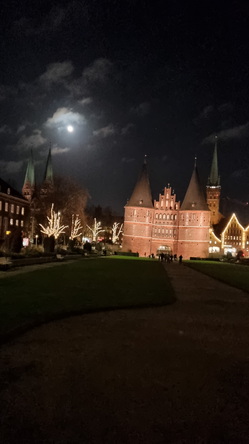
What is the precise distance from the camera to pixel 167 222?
8925 centimetres

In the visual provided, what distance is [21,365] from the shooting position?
21.0ft

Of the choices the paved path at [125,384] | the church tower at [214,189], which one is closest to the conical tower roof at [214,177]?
the church tower at [214,189]

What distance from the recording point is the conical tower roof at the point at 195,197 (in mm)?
86812

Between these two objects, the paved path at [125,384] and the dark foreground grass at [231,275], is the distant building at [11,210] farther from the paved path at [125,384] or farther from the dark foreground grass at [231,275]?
the paved path at [125,384]

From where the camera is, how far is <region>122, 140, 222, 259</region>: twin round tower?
85.9 meters

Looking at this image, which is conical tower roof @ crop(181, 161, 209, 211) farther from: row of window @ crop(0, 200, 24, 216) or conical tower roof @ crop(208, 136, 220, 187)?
conical tower roof @ crop(208, 136, 220, 187)

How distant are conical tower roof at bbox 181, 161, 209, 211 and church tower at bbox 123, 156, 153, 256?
27.3ft

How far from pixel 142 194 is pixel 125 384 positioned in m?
83.3

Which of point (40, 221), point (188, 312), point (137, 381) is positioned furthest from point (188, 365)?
point (40, 221)

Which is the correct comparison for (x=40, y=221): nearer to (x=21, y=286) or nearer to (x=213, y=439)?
(x=21, y=286)

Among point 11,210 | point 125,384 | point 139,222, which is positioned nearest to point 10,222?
point 11,210

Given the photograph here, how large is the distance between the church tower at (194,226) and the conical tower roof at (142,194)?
319 inches

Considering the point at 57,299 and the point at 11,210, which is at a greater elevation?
the point at 11,210

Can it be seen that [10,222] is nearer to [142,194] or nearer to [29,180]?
[142,194]
